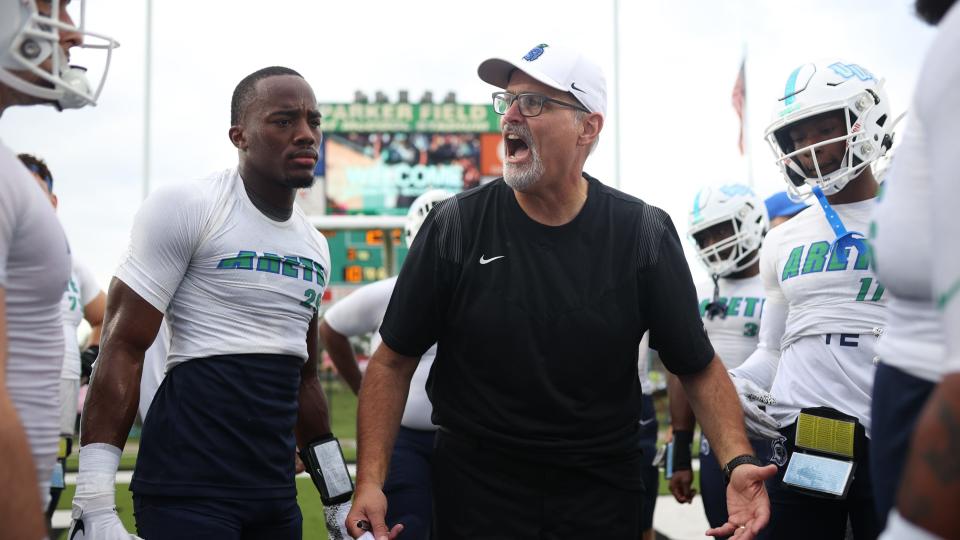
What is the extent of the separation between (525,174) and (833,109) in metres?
1.28

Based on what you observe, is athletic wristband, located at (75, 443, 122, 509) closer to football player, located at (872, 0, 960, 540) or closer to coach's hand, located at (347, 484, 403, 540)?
coach's hand, located at (347, 484, 403, 540)

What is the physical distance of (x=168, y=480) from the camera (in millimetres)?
3078

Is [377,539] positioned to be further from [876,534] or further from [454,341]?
[876,534]

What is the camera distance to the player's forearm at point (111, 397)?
303 centimetres

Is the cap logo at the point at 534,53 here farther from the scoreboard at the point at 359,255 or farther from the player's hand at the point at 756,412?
the scoreboard at the point at 359,255

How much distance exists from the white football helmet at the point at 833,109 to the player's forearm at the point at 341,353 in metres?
2.93

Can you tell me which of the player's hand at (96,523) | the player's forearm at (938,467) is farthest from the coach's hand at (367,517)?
the player's forearm at (938,467)

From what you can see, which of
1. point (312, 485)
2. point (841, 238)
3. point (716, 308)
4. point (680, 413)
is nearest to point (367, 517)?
point (841, 238)

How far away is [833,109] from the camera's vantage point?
137 inches

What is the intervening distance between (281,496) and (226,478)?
23 cm

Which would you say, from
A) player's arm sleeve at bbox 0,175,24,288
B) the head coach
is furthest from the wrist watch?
player's arm sleeve at bbox 0,175,24,288

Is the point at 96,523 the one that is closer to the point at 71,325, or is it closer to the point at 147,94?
the point at 71,325

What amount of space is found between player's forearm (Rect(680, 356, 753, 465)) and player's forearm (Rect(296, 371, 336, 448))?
148cm

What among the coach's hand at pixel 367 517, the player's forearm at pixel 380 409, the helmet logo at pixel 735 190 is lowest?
the coach's hand at pixel 367 517
